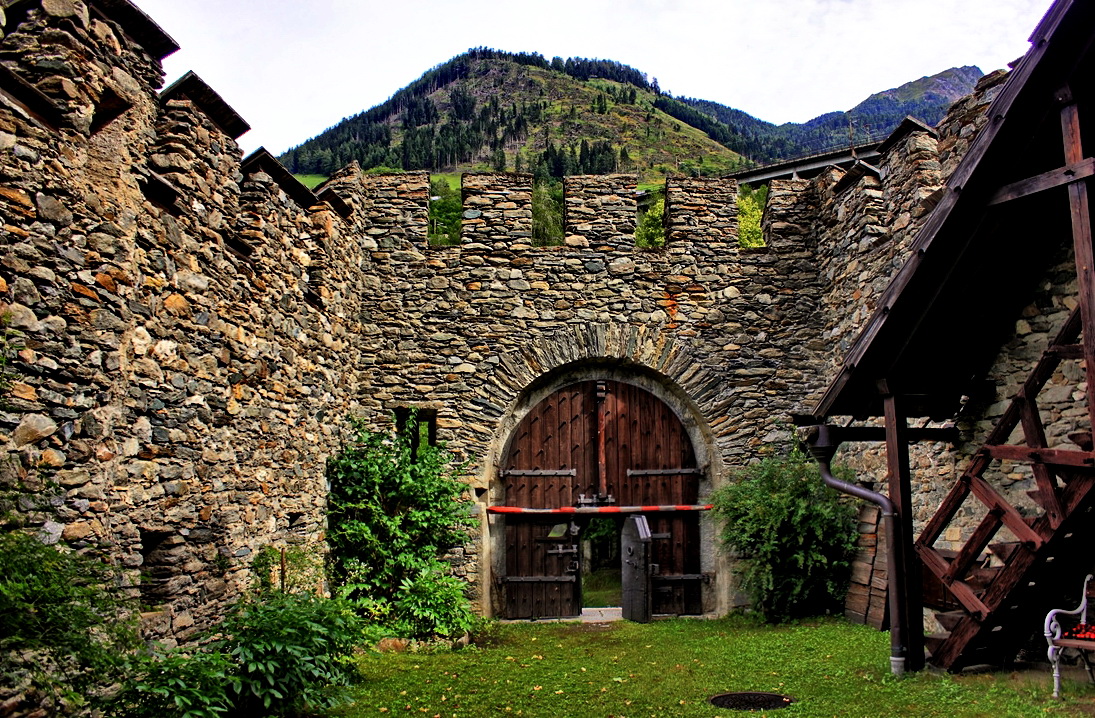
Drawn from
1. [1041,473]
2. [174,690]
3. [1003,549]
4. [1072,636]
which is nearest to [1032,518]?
[1003,549]

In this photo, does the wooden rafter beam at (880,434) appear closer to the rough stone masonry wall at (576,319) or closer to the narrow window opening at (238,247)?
the rough stone masonry wall at (576,319)

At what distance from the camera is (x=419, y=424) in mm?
9047

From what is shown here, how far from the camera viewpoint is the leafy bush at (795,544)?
316 inches

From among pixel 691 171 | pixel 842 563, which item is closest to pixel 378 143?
pixel 691 171

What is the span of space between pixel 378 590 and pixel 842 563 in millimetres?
4743

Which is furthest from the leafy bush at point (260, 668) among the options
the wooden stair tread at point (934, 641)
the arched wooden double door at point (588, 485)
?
the wooden stair tread at point (934, 641)

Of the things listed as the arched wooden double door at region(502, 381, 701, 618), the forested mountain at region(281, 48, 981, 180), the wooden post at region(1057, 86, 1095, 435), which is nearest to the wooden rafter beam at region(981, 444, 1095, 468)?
the wooden post at region(1057, 86, 1095, 435)

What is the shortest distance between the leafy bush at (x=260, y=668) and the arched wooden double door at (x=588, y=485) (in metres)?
3.59

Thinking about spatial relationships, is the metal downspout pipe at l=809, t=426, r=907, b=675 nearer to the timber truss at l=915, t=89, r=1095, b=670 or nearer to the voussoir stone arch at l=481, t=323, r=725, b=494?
the timber truss at l=915, t=89, r=1095, b=670

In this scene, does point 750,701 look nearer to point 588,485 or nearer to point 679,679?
point 679,679

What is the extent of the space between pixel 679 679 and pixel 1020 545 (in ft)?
8.79

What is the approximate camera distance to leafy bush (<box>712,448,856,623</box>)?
26.3ft

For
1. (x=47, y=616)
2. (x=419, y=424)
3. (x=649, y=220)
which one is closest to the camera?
(x=47, y=616)

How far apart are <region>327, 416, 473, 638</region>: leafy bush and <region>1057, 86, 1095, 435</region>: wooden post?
18.9ft
